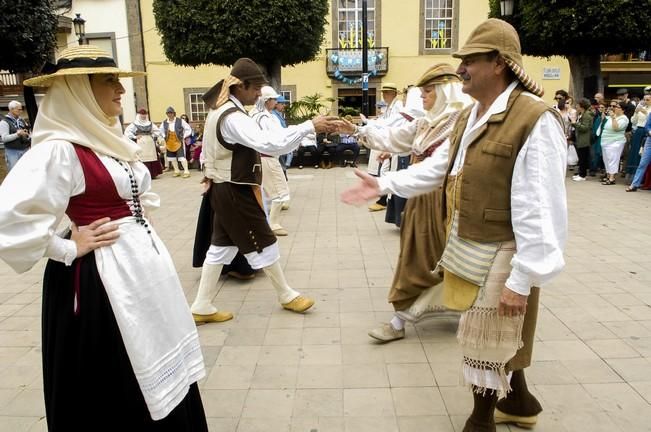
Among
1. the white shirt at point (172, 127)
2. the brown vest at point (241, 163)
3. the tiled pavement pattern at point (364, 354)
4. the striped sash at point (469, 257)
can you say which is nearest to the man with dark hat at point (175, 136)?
the white shirt at point (172, 127)

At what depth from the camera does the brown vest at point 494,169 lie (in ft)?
7.11

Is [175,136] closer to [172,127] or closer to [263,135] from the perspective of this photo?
[172,127]

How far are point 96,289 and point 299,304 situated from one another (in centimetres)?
238

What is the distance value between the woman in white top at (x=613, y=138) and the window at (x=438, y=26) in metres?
12.3

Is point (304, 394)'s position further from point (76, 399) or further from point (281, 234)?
point (281, 234)

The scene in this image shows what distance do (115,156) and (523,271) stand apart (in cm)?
181

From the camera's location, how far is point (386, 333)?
150 inches

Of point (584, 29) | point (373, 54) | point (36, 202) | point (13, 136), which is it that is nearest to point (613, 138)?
point (584, 29)

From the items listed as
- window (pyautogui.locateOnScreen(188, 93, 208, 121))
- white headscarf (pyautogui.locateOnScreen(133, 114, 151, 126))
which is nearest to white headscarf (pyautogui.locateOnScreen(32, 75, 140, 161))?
white headscarf (pyautogui.locateOnScreen(133, 114, 151, 126))

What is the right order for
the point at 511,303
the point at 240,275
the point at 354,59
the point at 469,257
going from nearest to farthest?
the point at 511,303, the point at 469,257, the point at 240,275, the point at 354,59

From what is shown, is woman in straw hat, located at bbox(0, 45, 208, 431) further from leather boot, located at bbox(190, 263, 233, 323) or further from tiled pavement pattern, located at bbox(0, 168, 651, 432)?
leather boot, located at bbox(190, 263, 233, 323)

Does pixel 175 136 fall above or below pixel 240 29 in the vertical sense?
below

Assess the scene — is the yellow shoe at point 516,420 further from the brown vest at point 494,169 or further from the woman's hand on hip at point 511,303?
the brown vest at point 494,169

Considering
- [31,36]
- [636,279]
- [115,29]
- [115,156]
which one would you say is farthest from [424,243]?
[115,29]
